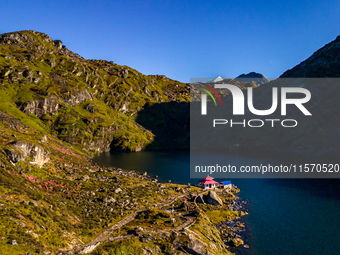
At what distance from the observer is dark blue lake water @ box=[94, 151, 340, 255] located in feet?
176

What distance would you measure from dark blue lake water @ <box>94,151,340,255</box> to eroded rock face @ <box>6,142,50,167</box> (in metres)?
60.3

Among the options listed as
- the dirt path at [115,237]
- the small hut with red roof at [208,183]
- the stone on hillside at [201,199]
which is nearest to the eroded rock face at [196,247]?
the dirt path at [115,237]

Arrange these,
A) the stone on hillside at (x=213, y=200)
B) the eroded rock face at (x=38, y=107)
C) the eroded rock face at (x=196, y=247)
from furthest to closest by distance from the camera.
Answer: the eroded rock face at (x=38, y=107) → the stone on hillside at (x=213, y=200) → the eroded rock face at (x=196, y=247)

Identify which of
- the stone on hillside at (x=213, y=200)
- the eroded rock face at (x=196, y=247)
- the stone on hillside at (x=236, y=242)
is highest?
the eroded rock face at (x=196, y=247)

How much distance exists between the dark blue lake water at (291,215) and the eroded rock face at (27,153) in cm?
6028

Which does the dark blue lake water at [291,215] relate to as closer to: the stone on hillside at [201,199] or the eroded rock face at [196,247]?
the stone on hillside at [201,199]

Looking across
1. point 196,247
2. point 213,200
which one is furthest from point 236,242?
Result: point 213,200

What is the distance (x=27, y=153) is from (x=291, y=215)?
86.6 metres

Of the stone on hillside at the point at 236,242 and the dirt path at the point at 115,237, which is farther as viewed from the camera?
the stone on hillside at the point at 236,242

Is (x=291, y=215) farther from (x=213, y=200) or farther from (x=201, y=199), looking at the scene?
(x=201, y=199)

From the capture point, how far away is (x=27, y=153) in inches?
2237

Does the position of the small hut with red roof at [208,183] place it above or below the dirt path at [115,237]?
below

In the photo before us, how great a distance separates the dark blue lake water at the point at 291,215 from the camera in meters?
53.6

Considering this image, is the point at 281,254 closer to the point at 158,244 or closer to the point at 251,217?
the point at 251,217
